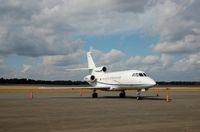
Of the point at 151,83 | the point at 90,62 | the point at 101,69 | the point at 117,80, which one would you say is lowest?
the point at 151,83

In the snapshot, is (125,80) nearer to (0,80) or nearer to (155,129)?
(155,129)

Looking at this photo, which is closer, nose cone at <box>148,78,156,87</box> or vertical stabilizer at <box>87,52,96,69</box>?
nose cone at <box>148,78,156,87</box>

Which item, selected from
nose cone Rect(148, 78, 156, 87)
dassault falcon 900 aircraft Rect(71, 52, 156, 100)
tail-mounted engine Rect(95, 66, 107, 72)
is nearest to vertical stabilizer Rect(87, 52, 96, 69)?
dassault falcon 900 aircraft Rect(71, 52, 156, 100)

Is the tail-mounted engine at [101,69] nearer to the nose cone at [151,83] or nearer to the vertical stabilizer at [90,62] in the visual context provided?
the vertical stabilizer at [90,62]

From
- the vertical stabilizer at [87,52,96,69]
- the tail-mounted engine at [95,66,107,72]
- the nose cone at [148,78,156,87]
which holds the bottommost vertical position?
the nose cone at [148,78,156,87]

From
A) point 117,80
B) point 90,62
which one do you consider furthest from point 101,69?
point 117,80

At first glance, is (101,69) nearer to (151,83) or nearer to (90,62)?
(90,62)

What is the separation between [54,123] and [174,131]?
15.9 feet

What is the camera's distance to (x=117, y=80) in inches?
1560

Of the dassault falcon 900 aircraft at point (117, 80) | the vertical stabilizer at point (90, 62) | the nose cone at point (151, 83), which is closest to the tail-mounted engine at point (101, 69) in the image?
the dassault falcon 900 aircraft at point (117, 80)

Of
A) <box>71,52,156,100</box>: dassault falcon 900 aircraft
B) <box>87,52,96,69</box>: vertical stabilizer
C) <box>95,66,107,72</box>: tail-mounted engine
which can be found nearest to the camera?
<box>71,52,156,100</box>: dassault falcon 900 aircraft

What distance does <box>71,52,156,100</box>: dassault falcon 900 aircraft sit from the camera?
35119 mm

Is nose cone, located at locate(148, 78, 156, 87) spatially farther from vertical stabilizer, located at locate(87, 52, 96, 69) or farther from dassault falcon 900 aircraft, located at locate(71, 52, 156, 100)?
vertical stabilizer, located at locate(87, 52, 96, 69)

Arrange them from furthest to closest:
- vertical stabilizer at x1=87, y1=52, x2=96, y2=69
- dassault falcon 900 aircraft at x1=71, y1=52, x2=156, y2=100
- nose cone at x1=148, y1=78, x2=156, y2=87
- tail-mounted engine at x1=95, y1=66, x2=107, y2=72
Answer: vertical stabilizer at x1=87, y1=52, x2=96, y2=69, tail-mounted engine at x1=95, y1=66, x2=107, y2=72, dassault falcon 900 aircraft at x1=71, y1=52, x2=156, y2=100, nose cone at x1=148, y1=78, x2=156, y2=87
